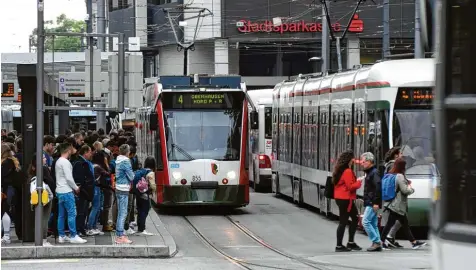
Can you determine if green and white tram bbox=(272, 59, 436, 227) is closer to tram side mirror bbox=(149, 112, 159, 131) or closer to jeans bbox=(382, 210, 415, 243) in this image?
jeans bbox=(382, 210, 415, 243)

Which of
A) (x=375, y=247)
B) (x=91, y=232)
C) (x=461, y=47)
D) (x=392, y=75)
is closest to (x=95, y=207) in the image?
(x=91, y=232)

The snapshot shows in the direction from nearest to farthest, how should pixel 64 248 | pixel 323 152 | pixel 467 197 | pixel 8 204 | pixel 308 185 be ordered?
pixel 467 197, pixel 64 248, pixel 8 204, pixel 323 152, pixel 308 185

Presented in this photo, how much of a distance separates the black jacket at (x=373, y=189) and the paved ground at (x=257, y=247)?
0.86 m

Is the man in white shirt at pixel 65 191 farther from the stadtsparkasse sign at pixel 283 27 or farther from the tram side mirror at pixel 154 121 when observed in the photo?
the stadtsparkasse sign at pixel 283 27

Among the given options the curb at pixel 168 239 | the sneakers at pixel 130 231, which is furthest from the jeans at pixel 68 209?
the sneakers at pixel 130 231

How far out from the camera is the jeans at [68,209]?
18000mm

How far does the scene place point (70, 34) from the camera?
18.0 m

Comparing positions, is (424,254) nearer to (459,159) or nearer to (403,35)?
(459,159)

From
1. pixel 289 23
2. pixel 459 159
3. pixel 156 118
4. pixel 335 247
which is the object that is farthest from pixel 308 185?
pixel 289 23

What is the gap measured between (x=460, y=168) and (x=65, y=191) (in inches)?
562

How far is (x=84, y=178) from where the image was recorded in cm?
1889

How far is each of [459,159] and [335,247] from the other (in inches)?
592

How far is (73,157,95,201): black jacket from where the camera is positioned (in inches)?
740

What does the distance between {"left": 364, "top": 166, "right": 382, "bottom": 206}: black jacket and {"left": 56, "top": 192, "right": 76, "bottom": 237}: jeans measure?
480 cm
